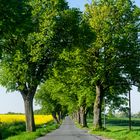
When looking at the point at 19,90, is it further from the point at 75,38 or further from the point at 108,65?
the point at 108,65

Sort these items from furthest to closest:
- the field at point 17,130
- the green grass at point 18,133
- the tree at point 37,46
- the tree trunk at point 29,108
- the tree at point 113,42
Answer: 1. the tree at point 113,42
2. the tree trunk at point 29,108
3. the tree at point 37,46
4. the field at point 17,130
5. the green grass at point 18,133

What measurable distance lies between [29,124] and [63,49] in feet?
27.6

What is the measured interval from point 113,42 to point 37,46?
457 inches

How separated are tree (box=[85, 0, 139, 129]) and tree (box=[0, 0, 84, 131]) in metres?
6.90

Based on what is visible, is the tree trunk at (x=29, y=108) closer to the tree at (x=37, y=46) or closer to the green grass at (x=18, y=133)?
the tree at (x=37, y=46)

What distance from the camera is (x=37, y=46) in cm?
4681

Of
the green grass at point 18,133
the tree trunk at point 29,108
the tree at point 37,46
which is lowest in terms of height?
the green grass at point 18,133

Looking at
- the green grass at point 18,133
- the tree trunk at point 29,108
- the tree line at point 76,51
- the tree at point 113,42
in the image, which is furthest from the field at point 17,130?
the tree at point 113,42

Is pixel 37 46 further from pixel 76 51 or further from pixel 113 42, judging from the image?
pixel 113 42

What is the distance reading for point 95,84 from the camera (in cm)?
6041

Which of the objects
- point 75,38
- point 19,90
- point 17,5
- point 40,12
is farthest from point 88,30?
point 17,5

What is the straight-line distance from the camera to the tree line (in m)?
47.2

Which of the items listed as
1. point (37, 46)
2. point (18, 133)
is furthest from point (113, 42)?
point (18, 133)

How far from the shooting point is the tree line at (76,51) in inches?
1860
